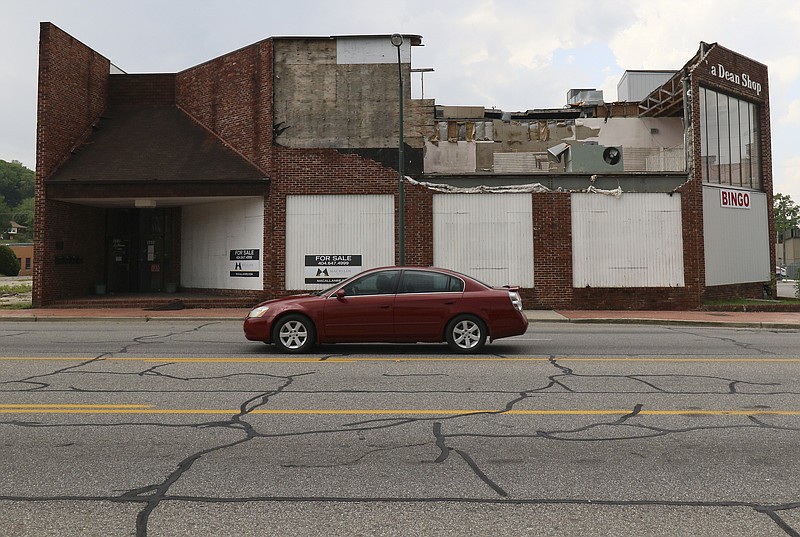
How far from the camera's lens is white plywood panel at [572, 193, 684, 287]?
19.9 meters

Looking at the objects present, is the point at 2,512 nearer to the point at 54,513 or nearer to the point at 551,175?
the point at 54,513

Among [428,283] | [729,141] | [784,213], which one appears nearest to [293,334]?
[428,283]

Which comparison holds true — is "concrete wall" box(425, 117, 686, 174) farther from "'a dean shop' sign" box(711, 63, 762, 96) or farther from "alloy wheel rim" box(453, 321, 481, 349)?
"alloy wheel rim" box(453, 321, 481, 349)

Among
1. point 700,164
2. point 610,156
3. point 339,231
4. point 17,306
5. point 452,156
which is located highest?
point 452,156

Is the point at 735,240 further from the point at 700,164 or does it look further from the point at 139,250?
the point at 139,250

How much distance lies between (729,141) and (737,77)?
251 centimetres

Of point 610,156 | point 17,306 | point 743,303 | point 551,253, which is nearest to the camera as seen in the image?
point 17,306

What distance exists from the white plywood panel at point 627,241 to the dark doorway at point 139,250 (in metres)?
15.2

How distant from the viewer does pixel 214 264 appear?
Result: 2181 centimetres

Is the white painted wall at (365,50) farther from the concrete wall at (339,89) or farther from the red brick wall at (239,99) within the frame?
the red brick wall at (239,99)

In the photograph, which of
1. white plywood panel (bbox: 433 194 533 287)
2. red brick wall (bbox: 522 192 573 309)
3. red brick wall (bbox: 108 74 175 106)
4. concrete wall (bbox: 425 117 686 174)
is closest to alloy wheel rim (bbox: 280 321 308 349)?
white plywood panel (bbox: 433 194 533 287)

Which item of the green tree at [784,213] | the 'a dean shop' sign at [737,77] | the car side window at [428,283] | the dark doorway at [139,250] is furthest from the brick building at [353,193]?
the green tree at [784,213]

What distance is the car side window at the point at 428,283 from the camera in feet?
32.5

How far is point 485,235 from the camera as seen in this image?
20.2 meters
